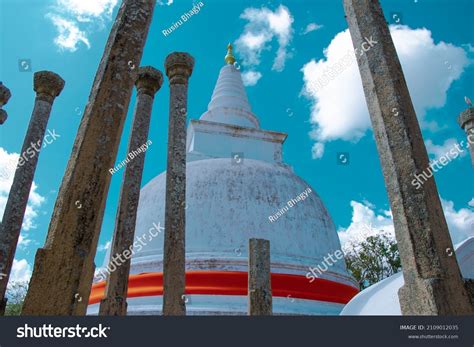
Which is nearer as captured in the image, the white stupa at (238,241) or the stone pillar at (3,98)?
the stone pillar at (3,98)

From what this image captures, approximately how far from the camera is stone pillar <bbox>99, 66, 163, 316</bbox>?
6.26 m

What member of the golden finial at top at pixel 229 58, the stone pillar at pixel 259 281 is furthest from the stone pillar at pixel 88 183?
the golden finial at top at pixel 229 58

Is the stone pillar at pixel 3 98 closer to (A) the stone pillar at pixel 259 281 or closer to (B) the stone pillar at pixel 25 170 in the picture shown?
(B) the stone pillar at pixel 25 170

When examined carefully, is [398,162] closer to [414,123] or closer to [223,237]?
[414,123]

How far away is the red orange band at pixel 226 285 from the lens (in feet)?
38.5

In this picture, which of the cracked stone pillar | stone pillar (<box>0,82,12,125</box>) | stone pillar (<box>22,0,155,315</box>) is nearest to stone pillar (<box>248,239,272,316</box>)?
the cracked stone pillar

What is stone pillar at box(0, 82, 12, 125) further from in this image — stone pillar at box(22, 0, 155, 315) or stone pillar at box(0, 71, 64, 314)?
stone pillar at box(22, 0, 155, 315)

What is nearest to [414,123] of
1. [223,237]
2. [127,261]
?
[127,261]

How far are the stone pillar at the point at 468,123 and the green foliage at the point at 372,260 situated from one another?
1474 centimetres

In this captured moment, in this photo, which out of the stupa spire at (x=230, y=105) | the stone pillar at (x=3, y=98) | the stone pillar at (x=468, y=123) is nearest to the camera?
the stone pillar at (x=3, y=98)

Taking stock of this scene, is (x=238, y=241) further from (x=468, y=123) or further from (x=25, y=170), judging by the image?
(x=25, y=170)

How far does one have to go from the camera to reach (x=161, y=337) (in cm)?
306

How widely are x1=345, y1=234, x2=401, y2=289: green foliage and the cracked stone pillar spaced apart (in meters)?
20.1

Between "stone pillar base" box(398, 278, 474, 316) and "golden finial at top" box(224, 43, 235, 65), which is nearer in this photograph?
"stone pillar base" box(398, 278, 474, 316)
